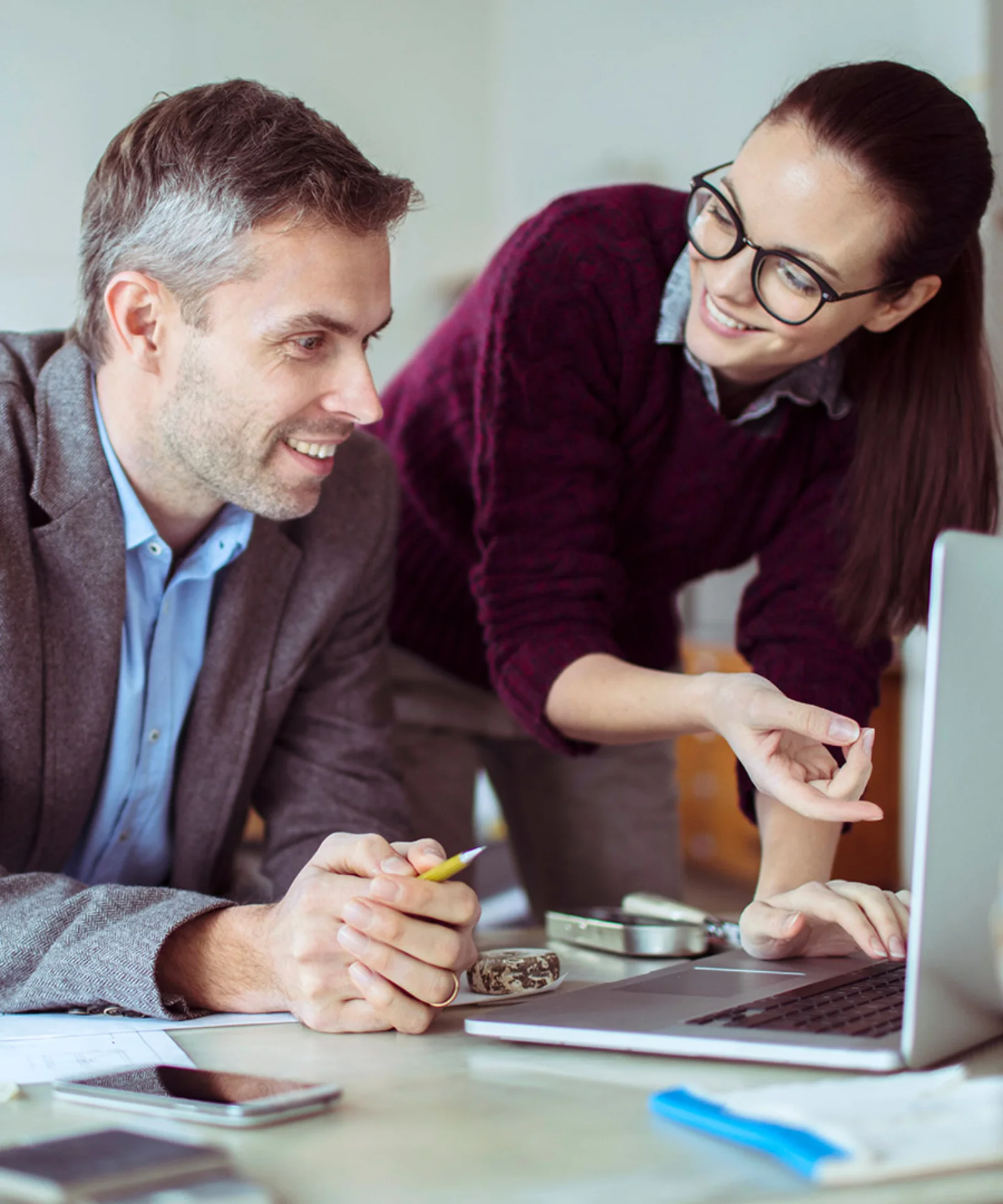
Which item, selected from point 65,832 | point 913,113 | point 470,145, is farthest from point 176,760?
point 470,145

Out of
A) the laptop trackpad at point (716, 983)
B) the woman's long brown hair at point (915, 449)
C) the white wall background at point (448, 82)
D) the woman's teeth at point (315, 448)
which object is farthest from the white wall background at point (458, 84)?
the laptop trackpad at point (716, 983)

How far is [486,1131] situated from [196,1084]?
0.57 ft

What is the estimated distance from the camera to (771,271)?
50.2 inches

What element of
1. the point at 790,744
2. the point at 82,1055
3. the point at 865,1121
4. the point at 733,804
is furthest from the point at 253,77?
the point at 865,1121

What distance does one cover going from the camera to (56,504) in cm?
127

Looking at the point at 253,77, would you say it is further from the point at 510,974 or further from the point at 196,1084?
the point at 196,1084

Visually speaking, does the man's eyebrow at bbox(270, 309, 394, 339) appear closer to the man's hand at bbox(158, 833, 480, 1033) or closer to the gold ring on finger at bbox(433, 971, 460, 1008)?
the man's hand at bbox(158, 833, 480, 1033)

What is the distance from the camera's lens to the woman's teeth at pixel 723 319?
1.34 meters

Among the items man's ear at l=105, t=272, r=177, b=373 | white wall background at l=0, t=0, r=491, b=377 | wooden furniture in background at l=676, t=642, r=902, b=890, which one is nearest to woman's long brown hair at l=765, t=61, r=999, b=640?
man's ear at l=105, t=272, r=177, b=373

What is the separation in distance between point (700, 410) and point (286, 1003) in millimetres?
826

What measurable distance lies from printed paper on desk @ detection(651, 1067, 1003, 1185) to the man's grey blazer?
0.49 metres

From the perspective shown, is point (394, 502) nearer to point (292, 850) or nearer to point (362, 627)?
point (362, 627)

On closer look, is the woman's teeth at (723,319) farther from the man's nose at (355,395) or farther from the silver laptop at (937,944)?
the silver laptop at (937,944)

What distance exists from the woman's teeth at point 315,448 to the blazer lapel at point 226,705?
4.6 inches
